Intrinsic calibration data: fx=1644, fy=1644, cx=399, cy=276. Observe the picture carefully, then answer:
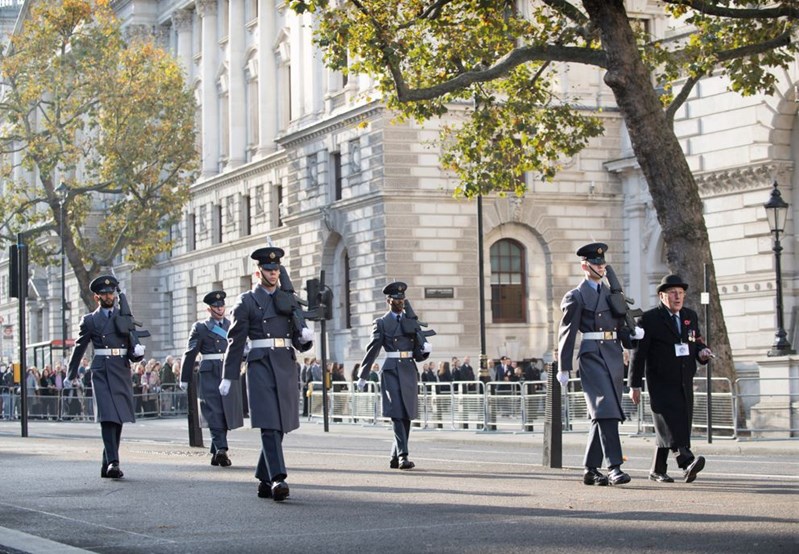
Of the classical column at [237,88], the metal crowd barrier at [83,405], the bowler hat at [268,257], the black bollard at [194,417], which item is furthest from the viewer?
the classical column at [237,88]

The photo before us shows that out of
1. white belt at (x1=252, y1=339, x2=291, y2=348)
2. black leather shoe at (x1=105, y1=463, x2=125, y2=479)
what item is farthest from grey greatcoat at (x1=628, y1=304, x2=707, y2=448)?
black leather shoe at (x1=105, y1=463, x2=125, y2=479)

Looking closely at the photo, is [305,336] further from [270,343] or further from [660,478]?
[660,478]

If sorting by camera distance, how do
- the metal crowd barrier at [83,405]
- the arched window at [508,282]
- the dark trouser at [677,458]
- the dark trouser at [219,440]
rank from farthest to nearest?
the arched window at [508,282], the metal crowd barrier at [83,405], the dark trouser at [219,440], the dark trouser at [677,458]

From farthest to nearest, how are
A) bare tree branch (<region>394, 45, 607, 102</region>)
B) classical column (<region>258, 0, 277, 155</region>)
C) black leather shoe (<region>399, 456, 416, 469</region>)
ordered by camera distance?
classical column (<region>258, 0, 277, 155</region>), bare tree branch (<region>394, 45, 607, 102</region>), black leather shoe (<region>399, 456, 416, 469</region>)

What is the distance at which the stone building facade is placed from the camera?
41.6 m

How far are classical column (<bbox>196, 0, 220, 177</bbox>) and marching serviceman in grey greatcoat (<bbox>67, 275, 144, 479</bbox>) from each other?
54231mm

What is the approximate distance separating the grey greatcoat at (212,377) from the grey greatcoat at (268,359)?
19.5 feet

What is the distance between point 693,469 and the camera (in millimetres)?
14602

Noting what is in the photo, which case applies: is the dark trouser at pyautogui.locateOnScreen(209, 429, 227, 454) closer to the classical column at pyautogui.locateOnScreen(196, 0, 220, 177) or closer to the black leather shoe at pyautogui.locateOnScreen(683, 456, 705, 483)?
the black leather shoe at pyautogui.locateOnScreen(683, 456, 705, 483)

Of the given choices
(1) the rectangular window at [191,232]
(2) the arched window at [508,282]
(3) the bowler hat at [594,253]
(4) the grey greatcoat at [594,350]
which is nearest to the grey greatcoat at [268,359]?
(4) the grey greatcoat at [594,350]

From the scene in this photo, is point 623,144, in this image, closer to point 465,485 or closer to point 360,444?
point 360,444

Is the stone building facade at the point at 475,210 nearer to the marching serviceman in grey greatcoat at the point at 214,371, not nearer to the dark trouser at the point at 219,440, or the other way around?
the marching serviceman in grey greatcoat at the point at 214,371

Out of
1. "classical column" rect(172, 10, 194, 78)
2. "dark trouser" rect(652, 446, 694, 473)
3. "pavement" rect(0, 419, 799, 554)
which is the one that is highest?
"classical column" rect(172, 10, 194, 78)

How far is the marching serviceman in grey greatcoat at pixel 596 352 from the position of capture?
14.4 m
